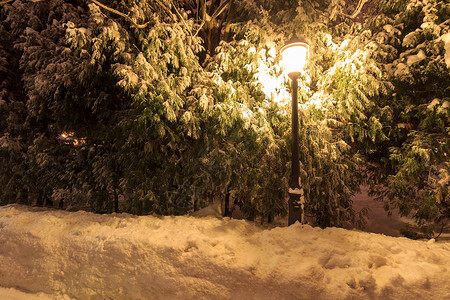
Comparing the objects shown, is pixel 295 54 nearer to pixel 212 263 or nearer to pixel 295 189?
pixel 295 189

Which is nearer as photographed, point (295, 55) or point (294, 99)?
point (295, 55)

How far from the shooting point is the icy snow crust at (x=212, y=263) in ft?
9.93

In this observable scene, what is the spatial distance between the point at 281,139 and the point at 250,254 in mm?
3141

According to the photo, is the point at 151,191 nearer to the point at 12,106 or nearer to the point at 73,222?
the point at 73,222

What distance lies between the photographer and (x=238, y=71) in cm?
653

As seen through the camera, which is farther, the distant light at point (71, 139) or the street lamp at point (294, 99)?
the distant light at point (71, 139)

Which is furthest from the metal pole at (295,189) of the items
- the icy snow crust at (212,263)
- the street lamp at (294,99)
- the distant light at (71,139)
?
the distant light at (71,139)

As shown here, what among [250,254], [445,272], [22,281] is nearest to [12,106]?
[22,281]

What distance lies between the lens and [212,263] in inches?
136

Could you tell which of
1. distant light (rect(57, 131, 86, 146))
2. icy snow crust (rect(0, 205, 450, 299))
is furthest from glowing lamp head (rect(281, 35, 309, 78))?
distant light (rect(57, 131, 86, 146))

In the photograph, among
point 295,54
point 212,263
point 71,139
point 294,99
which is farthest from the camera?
point 71,139

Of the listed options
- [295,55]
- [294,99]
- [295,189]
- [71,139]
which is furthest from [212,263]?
[71,139]

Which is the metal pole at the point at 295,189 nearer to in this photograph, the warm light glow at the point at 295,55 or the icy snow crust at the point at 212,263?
the warm light glow at the point at 295,55

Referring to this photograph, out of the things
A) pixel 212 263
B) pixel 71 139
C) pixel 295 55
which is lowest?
pixel 212 263
